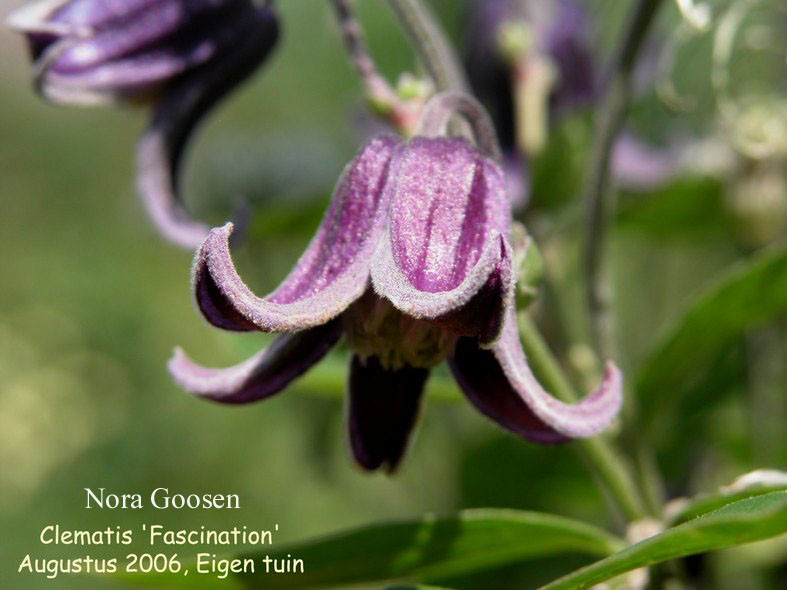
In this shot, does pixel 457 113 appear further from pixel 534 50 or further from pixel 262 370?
pixel 534 50

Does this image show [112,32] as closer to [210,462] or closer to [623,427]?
[623,427]

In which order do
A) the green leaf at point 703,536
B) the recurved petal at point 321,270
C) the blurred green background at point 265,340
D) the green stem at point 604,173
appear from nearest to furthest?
the green leaf at point 703,536
the recurved petal at point 321,270
the green stem at point 604,173
the blurred green background at point 265,340

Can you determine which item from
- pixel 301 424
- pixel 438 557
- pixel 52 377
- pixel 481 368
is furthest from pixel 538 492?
pixel 52 377

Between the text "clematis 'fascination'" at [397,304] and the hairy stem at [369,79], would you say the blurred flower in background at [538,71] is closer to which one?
the hairy stem at [369,79]

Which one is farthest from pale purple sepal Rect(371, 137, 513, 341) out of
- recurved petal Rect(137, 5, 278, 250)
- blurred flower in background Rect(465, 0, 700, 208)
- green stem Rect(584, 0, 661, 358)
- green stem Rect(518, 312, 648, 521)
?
blurred flower in background Rect(465, 0, 700, 208)

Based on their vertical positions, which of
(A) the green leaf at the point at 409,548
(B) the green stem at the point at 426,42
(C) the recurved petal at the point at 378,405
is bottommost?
(A) the green leaf at the point at 409,548

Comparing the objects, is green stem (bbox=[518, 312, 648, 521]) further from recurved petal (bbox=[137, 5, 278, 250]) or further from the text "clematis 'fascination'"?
recurved petal (bbox=[137, 5, 278, 250])

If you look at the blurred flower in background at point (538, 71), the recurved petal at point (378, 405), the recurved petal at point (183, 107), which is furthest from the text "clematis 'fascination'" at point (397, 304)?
the blurred flower in background at point (538, 71)

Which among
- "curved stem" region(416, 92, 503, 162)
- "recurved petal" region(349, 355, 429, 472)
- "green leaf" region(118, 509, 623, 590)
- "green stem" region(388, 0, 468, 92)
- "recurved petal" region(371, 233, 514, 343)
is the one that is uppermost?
"green stem" region(388, 0, 468, 92)
